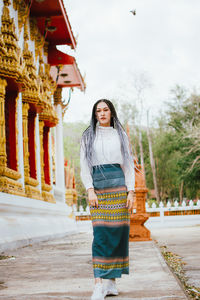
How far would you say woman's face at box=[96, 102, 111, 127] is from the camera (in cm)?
312

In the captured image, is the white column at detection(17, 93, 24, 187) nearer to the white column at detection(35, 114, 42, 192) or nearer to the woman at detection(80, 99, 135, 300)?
the white column at detection(35, 114, 42, 192)

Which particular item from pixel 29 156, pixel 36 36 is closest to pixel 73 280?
pixel 29 156

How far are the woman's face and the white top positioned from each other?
2.9 inches

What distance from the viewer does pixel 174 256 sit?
5320mm

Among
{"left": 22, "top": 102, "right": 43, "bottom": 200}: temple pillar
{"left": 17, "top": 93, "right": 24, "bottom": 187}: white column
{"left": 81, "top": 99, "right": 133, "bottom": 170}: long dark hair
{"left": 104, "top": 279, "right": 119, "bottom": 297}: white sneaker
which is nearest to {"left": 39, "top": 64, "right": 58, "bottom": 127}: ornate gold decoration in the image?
{"left": 22, "top": 102, "right": 43, "bottom": 200}: temple pillar

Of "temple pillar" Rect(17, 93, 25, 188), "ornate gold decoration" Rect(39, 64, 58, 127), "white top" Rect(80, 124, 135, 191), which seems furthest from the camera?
"ornate gold decoration" Rect(39, 64, 58, 127)

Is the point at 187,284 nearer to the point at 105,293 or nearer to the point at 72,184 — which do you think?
the point at 105,293

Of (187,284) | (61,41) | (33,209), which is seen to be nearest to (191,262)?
(187,284)

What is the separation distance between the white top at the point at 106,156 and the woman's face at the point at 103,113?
0.07 metres

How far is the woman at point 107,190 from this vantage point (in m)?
2.86

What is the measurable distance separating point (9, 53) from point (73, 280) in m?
4.75

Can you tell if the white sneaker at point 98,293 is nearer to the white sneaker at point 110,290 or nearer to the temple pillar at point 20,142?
the white sneaker at point 110,290

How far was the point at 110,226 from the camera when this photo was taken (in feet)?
9.44

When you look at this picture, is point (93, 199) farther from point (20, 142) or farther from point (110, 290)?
point (20, 142)
